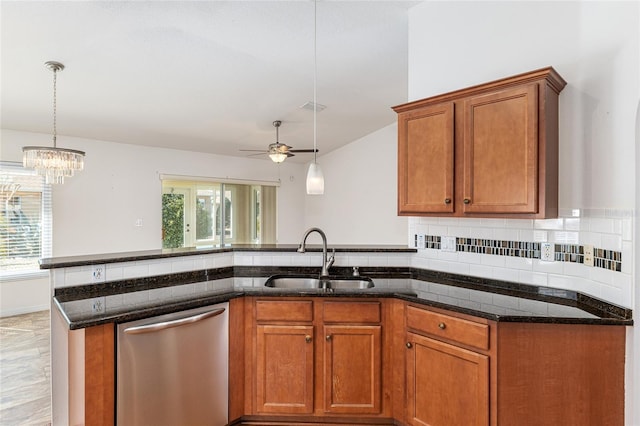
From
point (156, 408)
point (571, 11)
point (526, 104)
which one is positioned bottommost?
point (156, 408)

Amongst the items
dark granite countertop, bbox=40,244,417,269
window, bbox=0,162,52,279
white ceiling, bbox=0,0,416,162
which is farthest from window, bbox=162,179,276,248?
dark granite countertop, bbox=40,244,417,269

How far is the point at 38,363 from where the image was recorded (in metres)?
3.39

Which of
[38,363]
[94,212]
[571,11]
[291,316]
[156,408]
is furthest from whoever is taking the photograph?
[94,212]

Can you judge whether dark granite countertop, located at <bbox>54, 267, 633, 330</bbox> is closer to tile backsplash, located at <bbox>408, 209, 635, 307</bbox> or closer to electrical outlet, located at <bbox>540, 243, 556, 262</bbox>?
tile backsplash, located at <bbox>408, 209, 635, 307</bbox>

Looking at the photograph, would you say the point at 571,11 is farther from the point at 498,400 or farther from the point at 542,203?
the point at 498,400

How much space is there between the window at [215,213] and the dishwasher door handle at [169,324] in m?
4.76

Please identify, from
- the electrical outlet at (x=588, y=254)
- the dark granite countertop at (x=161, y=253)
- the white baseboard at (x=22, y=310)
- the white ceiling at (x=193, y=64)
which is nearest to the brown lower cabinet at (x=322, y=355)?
the dark granite countertop at (x=161, y=253)

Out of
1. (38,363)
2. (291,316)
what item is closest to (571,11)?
(291,316)

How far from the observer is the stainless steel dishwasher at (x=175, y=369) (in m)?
1.82

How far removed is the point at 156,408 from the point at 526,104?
248 centimetres

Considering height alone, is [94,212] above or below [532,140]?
below

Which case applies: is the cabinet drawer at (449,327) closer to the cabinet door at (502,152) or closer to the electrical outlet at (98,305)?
the cabinet door at (502,152)

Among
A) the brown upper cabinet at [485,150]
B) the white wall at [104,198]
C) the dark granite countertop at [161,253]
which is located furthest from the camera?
the white wall at [104,198]

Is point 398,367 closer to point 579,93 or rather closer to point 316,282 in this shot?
point 316,282
